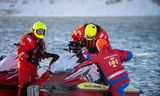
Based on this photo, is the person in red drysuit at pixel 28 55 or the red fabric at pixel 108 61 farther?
the person in red drysuit at pixel 28 55

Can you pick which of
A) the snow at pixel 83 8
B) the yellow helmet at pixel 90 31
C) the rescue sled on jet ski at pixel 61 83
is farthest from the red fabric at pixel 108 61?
the snow at pixel 83 8

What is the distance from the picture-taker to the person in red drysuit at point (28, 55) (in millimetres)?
10875

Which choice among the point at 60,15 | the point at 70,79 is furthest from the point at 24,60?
the point at 60,15

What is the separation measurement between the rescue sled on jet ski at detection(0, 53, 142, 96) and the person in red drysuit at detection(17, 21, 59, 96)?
0.20 metres

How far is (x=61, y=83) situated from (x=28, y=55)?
0.92 metres

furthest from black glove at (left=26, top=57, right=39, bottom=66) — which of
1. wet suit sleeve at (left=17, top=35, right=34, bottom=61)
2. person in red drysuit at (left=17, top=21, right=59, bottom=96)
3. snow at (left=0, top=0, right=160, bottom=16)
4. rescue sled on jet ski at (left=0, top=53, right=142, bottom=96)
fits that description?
snow at (left=0, top=0, right=160, bottom=16)

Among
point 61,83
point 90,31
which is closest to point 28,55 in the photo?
point 61,83

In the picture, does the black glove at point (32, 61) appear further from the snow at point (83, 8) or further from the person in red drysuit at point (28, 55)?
the snow at point (83, 8)

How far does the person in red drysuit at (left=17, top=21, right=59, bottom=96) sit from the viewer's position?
10.9 metres

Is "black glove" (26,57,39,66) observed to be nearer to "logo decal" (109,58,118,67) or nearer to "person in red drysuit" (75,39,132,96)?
"person in red drysuit" (75,39,132,96)

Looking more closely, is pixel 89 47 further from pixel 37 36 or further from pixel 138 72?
pixel 138 72

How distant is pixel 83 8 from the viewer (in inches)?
6949

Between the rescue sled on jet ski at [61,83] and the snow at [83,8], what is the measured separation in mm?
157205

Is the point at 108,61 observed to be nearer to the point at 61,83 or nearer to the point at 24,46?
the point at 61,83
